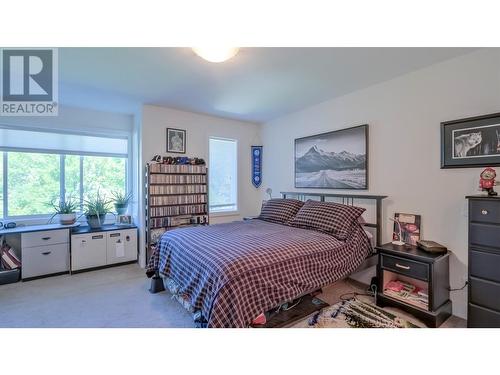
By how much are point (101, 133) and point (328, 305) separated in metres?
4.18

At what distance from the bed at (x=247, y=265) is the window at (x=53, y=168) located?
218cm

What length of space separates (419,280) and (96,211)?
416 centimetres

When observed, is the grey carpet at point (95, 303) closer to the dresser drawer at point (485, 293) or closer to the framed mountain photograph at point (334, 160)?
the dresser drawer at point (485, 293)

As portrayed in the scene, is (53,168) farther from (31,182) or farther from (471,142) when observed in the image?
(471,142)

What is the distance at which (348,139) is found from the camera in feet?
9.61

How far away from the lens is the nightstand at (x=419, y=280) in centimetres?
191

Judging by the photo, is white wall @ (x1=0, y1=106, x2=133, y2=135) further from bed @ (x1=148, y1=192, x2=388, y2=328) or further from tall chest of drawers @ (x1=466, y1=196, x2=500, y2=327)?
tall chest of drawers @ (x1=466, y1=196, x2=500, y2=327)

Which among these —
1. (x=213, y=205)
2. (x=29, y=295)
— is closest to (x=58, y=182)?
(x=29, y=295)

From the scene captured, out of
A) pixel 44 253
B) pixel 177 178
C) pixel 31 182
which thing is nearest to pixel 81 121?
pixel 31 182

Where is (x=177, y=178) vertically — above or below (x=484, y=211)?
above

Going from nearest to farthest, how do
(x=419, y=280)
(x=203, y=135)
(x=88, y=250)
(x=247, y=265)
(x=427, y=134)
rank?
(x=247, y=265), (x=419, y=280), (x=427, y=134), (x=88, y=250), (x=203, y=135)

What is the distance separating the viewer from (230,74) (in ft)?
7.87

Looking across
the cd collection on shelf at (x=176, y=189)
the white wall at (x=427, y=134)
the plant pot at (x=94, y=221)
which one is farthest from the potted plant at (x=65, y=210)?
the white wall at (x=427, y=134)
